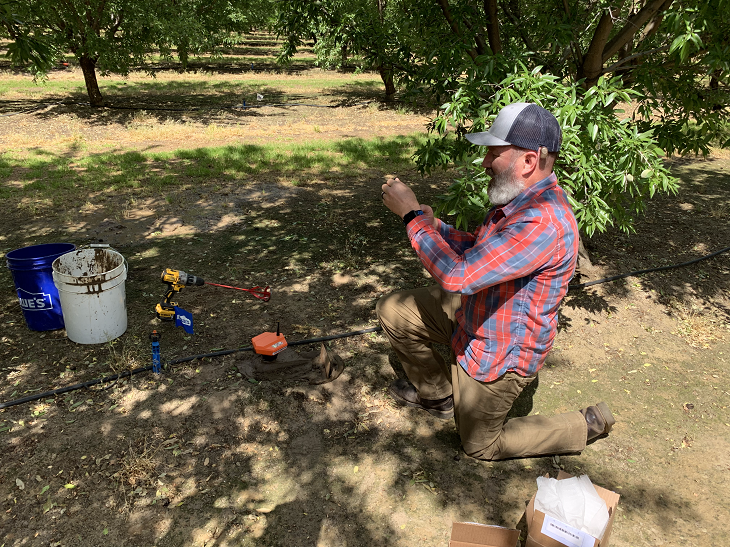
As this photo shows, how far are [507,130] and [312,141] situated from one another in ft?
33.3

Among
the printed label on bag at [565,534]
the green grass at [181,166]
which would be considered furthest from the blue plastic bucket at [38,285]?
the printed label on bag at [565,534]

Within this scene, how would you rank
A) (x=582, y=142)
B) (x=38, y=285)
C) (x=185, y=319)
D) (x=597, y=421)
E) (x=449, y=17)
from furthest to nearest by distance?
(x=449, y=17)
(x=185, y=319)
(x=38, y=285)
(x=582, y=142)
(x=597, y=421)

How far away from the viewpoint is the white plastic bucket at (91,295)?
13.6 ft

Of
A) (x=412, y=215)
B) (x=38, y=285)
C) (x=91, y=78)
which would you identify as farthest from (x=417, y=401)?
(x=91, y=78)

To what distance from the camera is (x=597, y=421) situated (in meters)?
3.46

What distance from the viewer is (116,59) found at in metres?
14.6

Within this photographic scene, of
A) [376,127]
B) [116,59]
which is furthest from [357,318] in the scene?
[116,59]

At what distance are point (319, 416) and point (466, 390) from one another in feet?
3.82

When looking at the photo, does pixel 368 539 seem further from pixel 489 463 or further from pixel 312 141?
pixel 312 141

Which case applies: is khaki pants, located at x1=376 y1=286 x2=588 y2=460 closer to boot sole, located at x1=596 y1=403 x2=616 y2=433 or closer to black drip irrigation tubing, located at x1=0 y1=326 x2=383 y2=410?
boot sole, located at x1=596 y1=403 x2=616 y2=433

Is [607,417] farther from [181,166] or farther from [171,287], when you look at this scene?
[181,166]

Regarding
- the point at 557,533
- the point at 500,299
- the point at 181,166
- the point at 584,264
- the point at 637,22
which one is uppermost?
the point at 637,22

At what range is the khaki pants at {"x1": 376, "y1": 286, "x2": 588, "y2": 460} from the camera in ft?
10.3

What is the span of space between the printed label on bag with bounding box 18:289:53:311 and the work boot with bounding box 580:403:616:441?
4319mm
